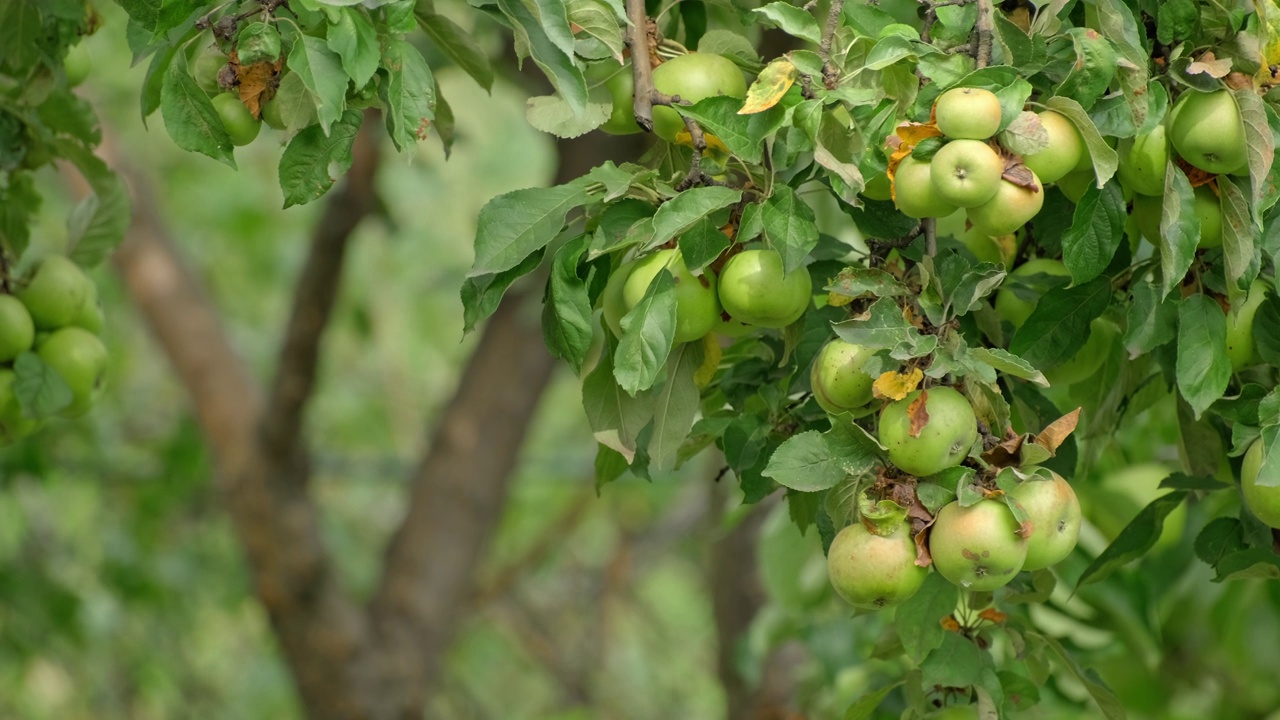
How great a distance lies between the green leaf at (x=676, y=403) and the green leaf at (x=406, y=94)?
0.62ft

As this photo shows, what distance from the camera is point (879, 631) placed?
149 centimetres

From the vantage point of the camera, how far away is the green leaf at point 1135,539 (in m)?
0.88

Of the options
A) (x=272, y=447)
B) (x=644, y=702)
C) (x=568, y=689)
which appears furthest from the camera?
(x=644, y=702)

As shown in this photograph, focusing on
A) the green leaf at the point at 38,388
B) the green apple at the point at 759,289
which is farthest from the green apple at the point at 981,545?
the green leaf at the point at 38,388

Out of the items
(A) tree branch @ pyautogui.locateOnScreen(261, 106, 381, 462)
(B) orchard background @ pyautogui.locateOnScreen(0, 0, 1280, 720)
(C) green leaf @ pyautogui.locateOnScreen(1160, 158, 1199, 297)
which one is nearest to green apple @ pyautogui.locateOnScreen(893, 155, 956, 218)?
(B) orchard background @ pyautogui.locateOnScreen(0, 0, 1280, 720)

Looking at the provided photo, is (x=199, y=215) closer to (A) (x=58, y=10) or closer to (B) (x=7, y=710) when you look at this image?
(B) (x=7, y=710)

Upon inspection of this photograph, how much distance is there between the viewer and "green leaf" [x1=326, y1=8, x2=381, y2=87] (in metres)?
0.65

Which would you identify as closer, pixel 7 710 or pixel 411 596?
pixel 411 596

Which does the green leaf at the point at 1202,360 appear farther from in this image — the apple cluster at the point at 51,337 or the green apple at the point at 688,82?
the apple cluster at the point at 51,337

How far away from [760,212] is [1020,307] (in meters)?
0.26

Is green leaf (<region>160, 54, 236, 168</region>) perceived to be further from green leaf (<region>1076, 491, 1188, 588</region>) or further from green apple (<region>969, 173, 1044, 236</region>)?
green leaf (<region>1076, 491, 1188, 588</region>)

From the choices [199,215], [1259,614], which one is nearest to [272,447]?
[1259,614]

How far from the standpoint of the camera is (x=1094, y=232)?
0.69m

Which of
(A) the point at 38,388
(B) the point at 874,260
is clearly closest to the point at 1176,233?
(B) the point at 874,260
